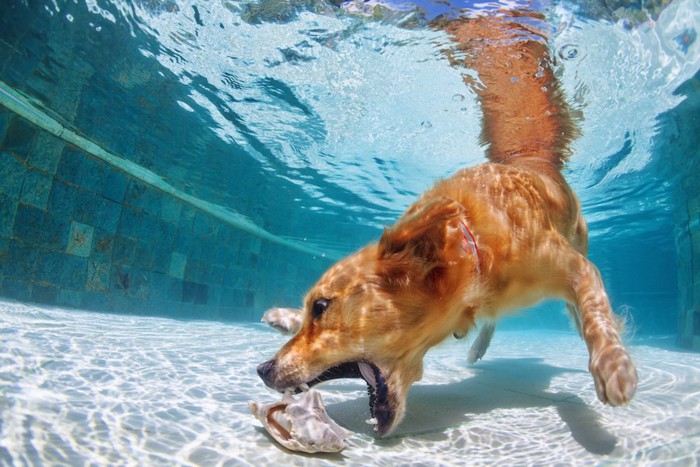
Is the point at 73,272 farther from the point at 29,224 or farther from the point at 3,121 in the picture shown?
the point at 3,121

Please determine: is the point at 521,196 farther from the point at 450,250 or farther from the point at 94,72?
the point at 94,72

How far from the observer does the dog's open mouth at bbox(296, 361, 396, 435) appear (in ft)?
7.54

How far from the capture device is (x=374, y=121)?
419 inches

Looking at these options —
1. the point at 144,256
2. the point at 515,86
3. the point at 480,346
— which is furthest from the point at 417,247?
the point at 144,256

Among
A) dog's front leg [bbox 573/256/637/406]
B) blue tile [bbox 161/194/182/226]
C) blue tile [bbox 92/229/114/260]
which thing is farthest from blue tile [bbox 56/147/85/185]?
dog's front leg [bbox 573/256/637/406]

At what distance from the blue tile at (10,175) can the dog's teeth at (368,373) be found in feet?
34.5

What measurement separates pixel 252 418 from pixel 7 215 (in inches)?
394

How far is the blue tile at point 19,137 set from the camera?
905 centimetres

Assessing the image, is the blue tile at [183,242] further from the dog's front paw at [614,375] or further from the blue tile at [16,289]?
the dog's front paw at [614,375]

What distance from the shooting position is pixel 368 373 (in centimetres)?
239

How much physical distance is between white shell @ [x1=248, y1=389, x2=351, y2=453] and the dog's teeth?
1.05 feet

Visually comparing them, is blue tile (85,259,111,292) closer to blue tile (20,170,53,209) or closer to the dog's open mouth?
blue tile (20,170,53,209)

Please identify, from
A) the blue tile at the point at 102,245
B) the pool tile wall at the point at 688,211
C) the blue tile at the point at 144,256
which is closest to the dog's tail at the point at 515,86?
the pool tile wall at the point at 688,211

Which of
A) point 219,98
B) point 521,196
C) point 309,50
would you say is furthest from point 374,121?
point 521,196
